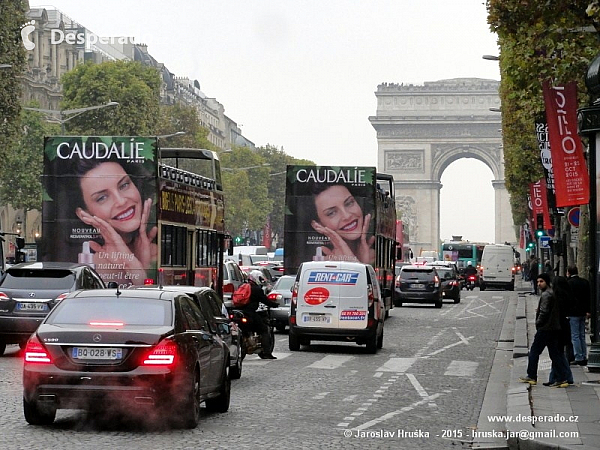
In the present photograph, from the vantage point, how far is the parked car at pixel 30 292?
22.5m

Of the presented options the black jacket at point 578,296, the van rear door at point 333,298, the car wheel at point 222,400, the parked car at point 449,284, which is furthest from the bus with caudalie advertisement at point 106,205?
the parked car at point 449,284

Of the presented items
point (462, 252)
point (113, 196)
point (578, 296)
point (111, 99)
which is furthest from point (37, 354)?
point (462, 252)

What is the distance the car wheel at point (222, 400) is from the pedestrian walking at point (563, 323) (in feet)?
16.4

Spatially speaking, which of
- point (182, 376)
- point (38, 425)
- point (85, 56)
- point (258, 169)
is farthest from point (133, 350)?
point (258, 169)

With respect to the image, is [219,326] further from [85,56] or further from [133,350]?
[85,56]

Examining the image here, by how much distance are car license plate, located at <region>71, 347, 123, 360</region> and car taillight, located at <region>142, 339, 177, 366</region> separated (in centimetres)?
24

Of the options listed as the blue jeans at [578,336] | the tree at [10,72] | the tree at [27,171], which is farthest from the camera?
the tree at [27,171]

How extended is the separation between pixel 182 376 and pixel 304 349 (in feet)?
43.7

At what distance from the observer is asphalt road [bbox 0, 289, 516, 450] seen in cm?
1243

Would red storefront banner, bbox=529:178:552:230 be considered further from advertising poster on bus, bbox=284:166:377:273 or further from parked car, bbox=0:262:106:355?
parked car, bbox=0:262:106:355

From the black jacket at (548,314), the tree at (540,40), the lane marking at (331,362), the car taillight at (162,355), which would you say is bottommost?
the lane marking at (331,362)

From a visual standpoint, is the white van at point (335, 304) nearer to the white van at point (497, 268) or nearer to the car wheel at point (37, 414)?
the car wheel at point (37, 414)

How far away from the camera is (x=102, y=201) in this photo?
88.5ft

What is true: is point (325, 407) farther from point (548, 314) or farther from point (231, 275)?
point (231, 275)
